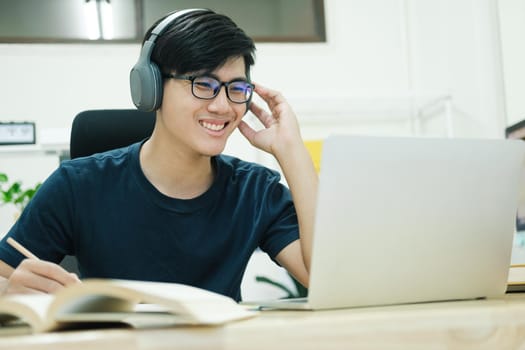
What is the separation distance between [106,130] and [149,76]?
0.33 meters

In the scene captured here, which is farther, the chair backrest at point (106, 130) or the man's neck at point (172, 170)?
the chair backrest at point (106, 130)

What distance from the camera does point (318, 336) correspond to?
484 millimetres

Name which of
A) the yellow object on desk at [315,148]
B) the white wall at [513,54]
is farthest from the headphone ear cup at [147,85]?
the white wall at [513,54]

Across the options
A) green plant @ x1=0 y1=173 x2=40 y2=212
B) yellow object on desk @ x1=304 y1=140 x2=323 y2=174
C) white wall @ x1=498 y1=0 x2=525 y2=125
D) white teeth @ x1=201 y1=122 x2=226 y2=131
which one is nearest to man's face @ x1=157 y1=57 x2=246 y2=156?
white teeth @ x1=201 y1=122 x2=226 y2=131

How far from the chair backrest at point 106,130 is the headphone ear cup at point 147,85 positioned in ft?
0.91

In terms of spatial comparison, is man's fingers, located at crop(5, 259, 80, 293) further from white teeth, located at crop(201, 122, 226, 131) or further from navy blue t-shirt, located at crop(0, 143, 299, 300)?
white teeth, located at crop(201, 122, 226, 131)

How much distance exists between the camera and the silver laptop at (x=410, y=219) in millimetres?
691

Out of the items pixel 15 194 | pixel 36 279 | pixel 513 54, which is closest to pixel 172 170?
pixel 36 279

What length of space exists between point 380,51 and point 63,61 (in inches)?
67.0

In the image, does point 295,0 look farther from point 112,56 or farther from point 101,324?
point 101,324

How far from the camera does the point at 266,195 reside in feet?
4.40

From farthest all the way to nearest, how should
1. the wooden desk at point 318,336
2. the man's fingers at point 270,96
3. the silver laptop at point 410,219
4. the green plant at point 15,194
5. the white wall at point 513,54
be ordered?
the white wall at point 513,54, the green plant at point 15,194, the man's fingers at point 270,96, the silver laptop at point 410,219, the wooden desk at point 318,336

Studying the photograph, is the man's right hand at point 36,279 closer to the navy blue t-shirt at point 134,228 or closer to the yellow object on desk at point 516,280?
the navy blue t-shirt at point 134,228

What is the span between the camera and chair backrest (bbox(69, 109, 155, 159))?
149 centimetres
